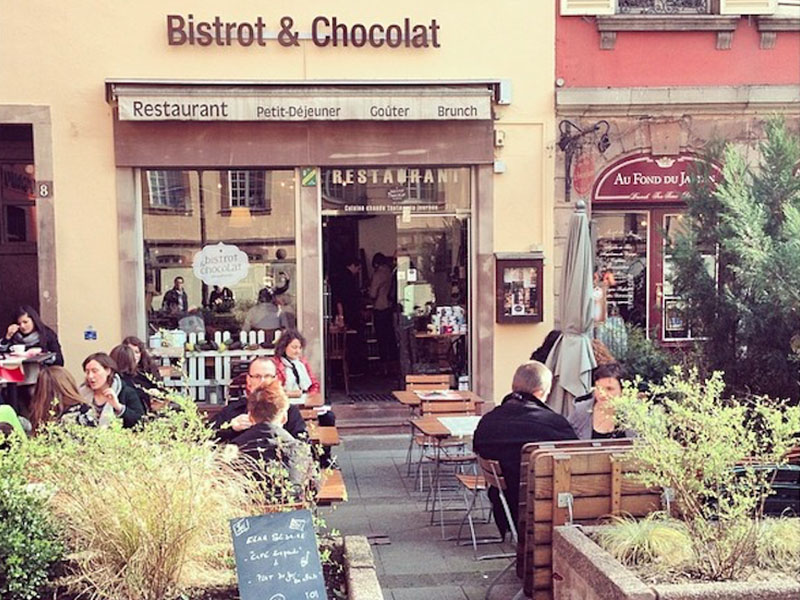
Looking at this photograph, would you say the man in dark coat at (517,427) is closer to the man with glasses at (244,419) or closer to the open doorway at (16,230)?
the man with glasses at (244,419)

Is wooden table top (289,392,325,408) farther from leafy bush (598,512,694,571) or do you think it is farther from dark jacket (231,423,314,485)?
leafy bush (598,512,694,571)

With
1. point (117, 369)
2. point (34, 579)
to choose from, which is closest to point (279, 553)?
point (34, 579)

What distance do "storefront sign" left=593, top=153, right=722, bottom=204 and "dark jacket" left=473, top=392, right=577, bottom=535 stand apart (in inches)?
223

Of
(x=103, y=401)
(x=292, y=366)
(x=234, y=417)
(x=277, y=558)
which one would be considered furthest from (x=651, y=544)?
(x=292, y=366)

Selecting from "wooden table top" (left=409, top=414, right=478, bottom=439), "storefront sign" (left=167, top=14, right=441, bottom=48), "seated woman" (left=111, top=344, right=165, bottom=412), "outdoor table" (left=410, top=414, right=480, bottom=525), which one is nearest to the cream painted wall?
"storefront sign" (left=167, top=14, right=441, bottom=48)

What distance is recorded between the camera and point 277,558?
3.86m

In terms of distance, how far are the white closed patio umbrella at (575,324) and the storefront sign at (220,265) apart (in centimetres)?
415

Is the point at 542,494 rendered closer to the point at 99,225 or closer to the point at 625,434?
the point at 625,434

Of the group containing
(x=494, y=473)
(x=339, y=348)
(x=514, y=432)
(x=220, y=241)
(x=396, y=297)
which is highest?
(x=220, y=241)

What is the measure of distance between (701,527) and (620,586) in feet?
2.08

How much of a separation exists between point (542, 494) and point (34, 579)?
2.67 metres

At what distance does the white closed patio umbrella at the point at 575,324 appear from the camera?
26.2ft

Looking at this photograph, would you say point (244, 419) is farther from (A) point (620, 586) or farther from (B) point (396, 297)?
(B) point (396, 297)

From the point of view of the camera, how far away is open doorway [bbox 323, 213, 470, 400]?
35.9 ft
